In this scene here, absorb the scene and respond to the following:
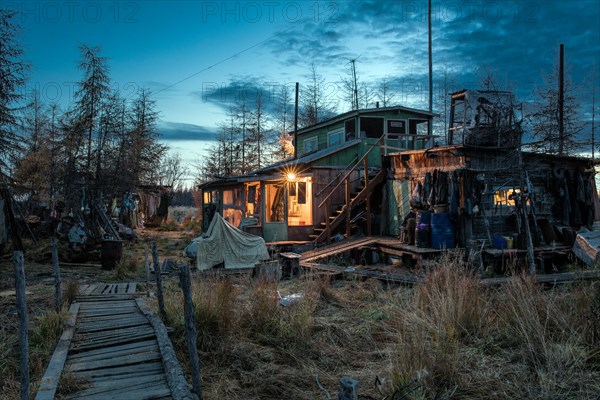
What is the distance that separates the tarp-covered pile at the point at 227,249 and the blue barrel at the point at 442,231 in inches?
223

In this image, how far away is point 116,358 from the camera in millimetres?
5434

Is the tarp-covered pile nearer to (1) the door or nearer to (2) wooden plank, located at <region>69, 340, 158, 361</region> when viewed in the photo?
(1) the door

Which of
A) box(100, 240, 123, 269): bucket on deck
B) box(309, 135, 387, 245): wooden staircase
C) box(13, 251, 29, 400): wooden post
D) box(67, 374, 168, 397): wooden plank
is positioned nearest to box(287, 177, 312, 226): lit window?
box(309, 135, 387, 245): wooden staircase

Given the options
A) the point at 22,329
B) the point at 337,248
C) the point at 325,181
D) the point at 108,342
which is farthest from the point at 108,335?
the point at 325,181

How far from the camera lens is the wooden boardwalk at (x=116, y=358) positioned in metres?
4.39

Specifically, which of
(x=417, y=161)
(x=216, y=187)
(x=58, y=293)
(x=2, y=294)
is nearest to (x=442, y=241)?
(x=417, y=161)

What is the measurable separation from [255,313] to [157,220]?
25788mm

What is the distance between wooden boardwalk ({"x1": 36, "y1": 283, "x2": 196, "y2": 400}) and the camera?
4391 millimetres

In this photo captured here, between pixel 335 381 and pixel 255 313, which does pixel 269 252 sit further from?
pixel 335 381

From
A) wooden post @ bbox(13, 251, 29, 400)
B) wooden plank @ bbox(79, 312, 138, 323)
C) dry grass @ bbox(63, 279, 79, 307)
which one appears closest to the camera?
wooden post @ bbox(13, 251, 29, 400)

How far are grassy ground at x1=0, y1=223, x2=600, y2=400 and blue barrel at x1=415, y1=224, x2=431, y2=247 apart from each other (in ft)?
20.4

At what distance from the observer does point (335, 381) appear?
515cm

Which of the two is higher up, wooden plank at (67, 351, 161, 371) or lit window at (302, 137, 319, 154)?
lit window at (302, 137, 319, 154)

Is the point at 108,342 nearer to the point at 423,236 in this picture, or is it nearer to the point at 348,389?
the point at 348,389
